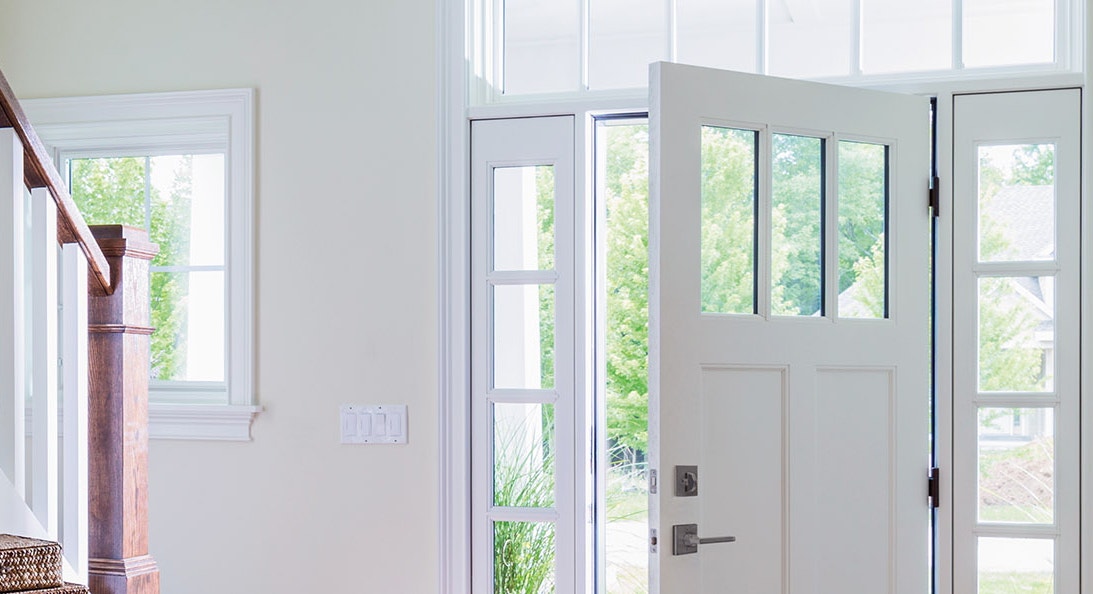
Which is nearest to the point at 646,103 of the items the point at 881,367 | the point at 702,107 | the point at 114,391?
the point at 702,107

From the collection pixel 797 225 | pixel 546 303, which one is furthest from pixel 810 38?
pixel 546 303

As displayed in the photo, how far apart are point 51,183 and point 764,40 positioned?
191cm

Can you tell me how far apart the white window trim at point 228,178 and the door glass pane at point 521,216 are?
0.78m

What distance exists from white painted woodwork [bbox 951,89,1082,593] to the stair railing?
6.57ft

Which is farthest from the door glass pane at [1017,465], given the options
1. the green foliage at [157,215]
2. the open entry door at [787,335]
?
the green foliage at [157,215]

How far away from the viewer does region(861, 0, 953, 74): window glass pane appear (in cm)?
294

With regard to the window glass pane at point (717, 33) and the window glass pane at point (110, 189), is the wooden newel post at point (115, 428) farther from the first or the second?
the window glass pane at point (717, 33)

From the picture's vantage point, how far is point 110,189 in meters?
3.56

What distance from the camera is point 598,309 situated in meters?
3.10

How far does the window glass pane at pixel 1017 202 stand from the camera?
2.81 metres

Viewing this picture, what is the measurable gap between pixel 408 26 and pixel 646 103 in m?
0.77

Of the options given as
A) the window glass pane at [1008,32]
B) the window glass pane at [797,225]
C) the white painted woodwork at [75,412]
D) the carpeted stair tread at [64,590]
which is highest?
the window glass pane at [1008,32]

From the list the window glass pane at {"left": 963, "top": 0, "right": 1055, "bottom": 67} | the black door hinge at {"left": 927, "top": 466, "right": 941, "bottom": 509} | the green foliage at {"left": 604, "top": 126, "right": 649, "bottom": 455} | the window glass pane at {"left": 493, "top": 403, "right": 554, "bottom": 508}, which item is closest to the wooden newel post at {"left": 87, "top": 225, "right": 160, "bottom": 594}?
the window glass pane at {"left": 493, "top": 403, "right": 554, "bottom": 508}

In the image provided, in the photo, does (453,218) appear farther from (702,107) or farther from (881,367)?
(881,367)
